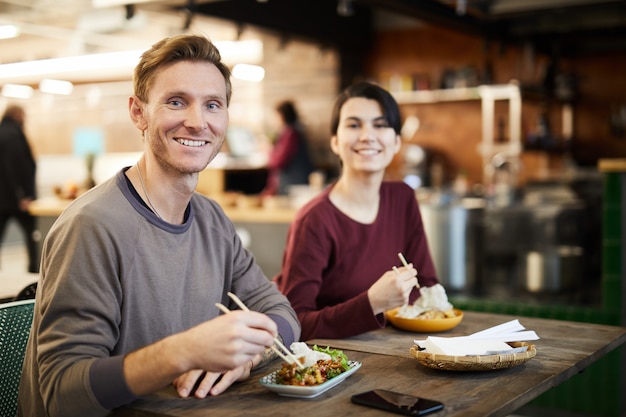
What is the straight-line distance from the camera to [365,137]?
2.67m

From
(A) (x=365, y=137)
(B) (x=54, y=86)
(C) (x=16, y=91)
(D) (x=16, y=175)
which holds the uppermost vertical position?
(B) (x=54, y=86)

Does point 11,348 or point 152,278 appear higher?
point 152,278

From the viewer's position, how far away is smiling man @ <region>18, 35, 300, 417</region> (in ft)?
4.81

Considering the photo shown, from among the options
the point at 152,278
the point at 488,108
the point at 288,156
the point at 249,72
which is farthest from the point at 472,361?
the point at 249,72

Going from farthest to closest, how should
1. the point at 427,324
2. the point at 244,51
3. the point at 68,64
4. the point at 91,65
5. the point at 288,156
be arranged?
the point at 244,51
the point at 288,156
the point at 91,65
the point at 68,64
the point at 427,324

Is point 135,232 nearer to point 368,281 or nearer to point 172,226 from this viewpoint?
point 172,226

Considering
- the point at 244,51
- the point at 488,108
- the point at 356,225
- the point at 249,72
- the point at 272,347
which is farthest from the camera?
the point at 244,51

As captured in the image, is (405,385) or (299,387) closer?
(299,387)

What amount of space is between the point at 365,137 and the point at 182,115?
1.03 m

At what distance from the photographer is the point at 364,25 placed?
9.48 meters

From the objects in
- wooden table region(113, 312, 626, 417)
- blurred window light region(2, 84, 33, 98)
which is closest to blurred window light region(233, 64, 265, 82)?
blurred window light region(2, 84, 33, 98)

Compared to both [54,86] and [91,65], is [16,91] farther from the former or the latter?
[91,65]

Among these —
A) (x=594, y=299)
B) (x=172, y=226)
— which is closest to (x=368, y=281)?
(x=172, y=226)

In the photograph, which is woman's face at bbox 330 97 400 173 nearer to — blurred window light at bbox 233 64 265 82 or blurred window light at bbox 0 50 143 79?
blurred window light at bbox 0 50 143 79
